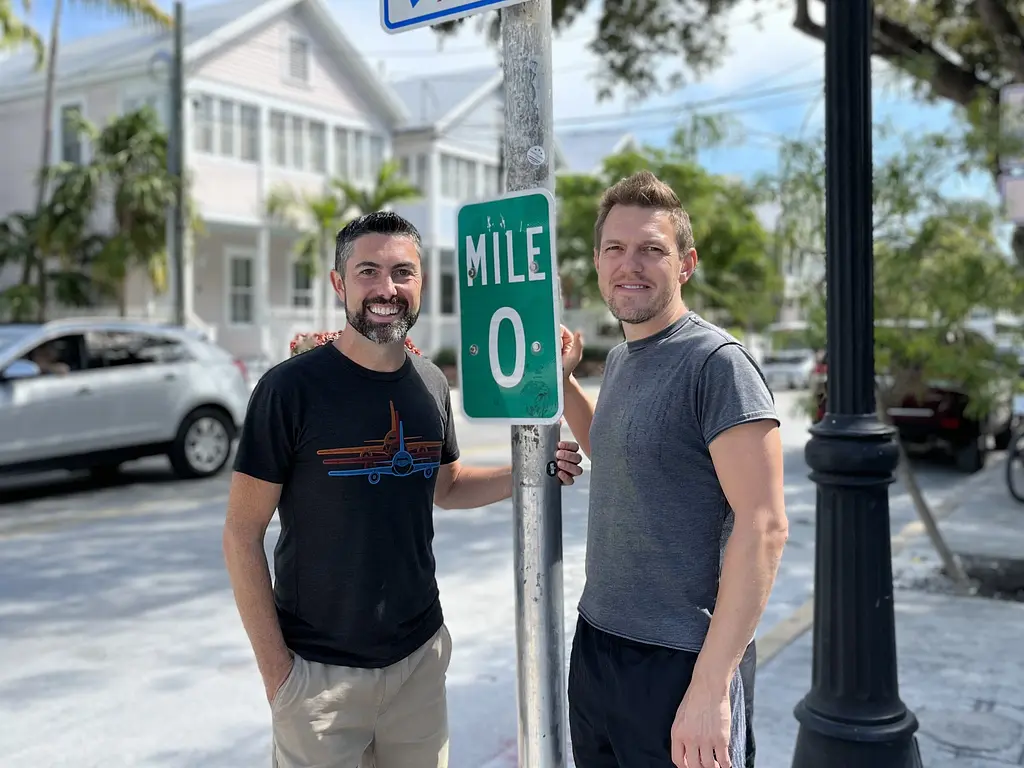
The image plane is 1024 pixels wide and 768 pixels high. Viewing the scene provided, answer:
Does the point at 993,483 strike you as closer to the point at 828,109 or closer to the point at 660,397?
the point at 828,109

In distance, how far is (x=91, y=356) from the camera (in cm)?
986

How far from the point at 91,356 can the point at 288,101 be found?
16.0 meters

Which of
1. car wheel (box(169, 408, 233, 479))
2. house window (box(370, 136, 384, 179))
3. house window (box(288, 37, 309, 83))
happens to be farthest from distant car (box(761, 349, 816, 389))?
car wheel (box(169, 408, 233, 479))

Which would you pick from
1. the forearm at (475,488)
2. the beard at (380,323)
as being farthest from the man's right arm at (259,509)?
the forearm at (475,488)

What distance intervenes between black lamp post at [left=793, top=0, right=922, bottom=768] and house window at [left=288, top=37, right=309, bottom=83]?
23096mm

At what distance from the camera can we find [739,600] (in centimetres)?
204

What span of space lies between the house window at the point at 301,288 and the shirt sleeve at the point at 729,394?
2433cm

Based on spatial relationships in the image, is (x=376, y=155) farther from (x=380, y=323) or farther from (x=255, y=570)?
(x=255, y=570)

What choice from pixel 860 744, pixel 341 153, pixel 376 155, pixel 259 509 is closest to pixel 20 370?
pixel 259 509

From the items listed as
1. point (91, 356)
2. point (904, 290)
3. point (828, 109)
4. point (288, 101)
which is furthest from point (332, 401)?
point (288, 101)

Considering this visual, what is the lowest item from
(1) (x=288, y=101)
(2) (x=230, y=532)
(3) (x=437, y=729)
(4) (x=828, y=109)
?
(3) (x=437, y=729)

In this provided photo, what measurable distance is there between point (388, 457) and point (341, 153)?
988 inches

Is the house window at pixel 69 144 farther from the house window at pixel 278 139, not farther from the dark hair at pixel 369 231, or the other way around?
the dark hair at pixel 369 231

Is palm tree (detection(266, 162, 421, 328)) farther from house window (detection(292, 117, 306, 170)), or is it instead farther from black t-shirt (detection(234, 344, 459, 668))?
black t-shirt (detection(234, 344, 459, 668))
